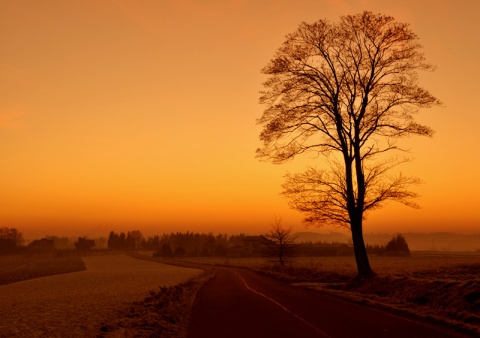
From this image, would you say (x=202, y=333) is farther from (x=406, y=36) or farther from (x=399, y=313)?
(x=406, y=36)

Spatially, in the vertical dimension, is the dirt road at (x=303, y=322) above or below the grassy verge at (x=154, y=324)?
above

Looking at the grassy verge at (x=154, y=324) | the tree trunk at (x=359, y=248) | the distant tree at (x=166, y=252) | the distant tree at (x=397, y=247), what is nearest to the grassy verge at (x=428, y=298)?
the tree trunk at (x=359, y=248)

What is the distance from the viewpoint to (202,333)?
39.3 ft

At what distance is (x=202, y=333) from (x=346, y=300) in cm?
846

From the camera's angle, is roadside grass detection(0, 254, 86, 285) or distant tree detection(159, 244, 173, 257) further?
distant tree detection(159, 244, 173, 257)

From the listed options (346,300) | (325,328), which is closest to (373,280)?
(346,300)

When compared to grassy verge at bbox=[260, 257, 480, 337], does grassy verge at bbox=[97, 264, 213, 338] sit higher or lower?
lower

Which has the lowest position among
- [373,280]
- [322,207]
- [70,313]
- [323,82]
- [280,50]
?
[70,313]

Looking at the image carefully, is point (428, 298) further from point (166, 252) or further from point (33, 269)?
point (166, 252)

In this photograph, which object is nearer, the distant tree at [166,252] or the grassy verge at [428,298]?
the grassy verge at [428,298]

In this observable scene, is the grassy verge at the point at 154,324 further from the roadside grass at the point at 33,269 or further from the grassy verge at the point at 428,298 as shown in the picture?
the roadside grass at the point at 33,269

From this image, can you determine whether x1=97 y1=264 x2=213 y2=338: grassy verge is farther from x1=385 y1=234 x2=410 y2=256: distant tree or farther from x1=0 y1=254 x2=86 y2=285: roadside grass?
x1=385 y1=234 x2=410 y2=256: distant tree

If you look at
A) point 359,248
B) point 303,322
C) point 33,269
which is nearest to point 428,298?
point 303,322

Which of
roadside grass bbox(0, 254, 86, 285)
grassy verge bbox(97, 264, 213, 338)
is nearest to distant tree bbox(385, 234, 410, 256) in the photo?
roadside grass bbox(0, 254, 86, 285)
